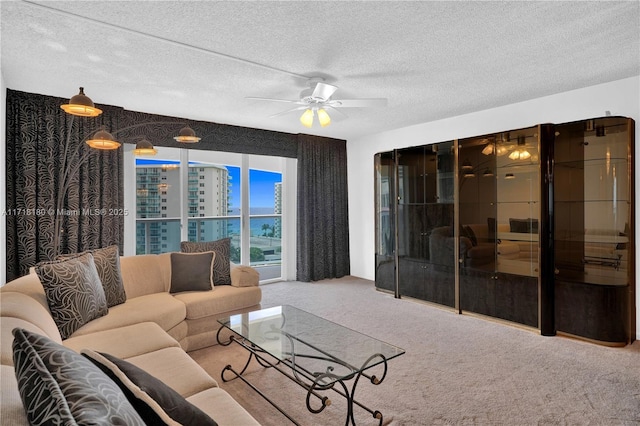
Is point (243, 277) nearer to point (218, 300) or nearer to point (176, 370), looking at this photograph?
point (218, 300)

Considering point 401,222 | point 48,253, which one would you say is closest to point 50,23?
point 48,253

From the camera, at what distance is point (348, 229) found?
6.59 m

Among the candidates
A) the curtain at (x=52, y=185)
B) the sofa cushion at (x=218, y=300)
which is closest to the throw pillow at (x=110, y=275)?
the sofa cushion at (x=218, y=300)

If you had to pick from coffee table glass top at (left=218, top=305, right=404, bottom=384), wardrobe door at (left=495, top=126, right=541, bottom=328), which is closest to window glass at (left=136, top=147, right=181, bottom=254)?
coffee table glass top at (left=218, top=305, right=404, bottom=384)

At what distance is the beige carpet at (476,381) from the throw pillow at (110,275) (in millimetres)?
816

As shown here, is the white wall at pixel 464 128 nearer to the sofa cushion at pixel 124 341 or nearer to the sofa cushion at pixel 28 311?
the sofa cushion at pixel 124 341

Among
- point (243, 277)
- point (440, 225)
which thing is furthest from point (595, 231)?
point (243, 277)

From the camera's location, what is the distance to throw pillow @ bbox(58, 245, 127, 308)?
2.92m

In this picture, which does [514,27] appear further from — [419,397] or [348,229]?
[348,229]

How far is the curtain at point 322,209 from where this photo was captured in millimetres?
6055

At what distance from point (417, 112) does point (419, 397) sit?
3390mm

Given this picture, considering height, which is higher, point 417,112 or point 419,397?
point 417,112

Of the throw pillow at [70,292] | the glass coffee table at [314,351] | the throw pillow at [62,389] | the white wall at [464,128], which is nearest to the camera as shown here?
the throw pillow at [62,389]

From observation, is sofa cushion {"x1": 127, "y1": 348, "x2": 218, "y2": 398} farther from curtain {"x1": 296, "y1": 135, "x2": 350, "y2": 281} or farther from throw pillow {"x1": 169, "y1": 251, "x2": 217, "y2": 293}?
curtain {"x1": 296, "y1": 135, "x2": 350, "y2": 281}
